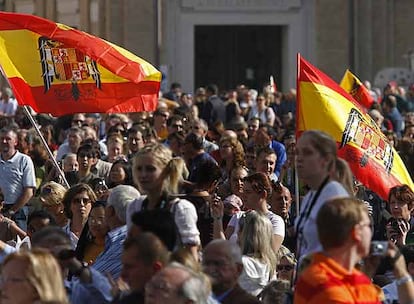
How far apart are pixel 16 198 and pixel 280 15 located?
25.3 metres

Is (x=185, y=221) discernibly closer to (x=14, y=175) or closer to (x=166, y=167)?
(x=166, y=167)

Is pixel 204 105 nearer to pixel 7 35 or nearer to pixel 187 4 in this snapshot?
pixel 187 4

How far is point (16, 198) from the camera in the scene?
17344mm

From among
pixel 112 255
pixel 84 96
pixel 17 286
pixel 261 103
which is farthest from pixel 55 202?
pixel 261 103

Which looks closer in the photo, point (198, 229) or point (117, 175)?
point (198, 229)

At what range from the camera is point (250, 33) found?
42906 millimetres

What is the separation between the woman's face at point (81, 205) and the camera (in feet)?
42.5

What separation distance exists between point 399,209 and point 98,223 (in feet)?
9.58

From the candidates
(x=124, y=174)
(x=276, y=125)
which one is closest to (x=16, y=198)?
(x=124, y=174)

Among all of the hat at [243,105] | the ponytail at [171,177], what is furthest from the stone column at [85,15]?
the ponytail at [171,177]

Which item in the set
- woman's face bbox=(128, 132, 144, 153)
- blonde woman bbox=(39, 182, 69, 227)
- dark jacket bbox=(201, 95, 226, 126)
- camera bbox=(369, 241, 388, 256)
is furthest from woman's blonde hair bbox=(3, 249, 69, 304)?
dark jacket bbox=(201, 95, 226, 126)

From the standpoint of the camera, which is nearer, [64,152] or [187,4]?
[64,152]

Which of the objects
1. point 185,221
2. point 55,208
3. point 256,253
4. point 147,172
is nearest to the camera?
point 185,221

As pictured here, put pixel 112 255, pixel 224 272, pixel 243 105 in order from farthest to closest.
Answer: pixel 243 105
pixel 112 255
pixel 224 272
